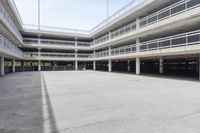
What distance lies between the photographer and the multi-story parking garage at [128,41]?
663 inches

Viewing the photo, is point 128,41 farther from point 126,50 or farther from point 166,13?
point 166,13

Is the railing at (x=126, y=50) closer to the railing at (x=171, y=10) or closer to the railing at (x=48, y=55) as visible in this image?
the railing at (x=171, y=10)

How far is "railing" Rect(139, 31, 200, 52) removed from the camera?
15.0 meters

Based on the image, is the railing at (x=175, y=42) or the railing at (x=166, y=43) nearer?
the railing at (x=175, y=42)

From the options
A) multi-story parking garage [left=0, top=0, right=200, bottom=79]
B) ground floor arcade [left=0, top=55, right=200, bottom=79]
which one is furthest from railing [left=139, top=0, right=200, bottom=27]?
ground floor arcade [left=0, top=55, right=200, bottom=79]

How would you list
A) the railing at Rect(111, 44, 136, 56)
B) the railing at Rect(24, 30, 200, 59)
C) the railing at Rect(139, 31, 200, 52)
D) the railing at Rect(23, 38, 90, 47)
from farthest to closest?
1. the railing at Rect(23, 38, 90, 47)
2. the railing at Rect(111, 44, 136, 56)
3. the railing at Rect(24, 30, 200, 59)
4. the railing at Rect(139, 31, 200, 52)

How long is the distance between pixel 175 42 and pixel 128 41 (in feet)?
42.1

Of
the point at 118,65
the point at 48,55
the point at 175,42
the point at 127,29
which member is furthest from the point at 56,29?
the point at 175,42

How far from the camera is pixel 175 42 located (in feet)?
56.4

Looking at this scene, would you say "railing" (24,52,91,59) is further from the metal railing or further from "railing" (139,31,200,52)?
"railing" (139,31,200,52)

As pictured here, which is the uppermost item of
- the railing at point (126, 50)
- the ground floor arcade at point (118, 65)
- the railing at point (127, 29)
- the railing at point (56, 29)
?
the railing at point (56, 29)

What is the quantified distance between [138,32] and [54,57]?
2566 centimetres

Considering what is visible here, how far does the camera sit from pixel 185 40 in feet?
52.8

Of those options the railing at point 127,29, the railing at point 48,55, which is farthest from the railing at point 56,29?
the railing at point 127,29
